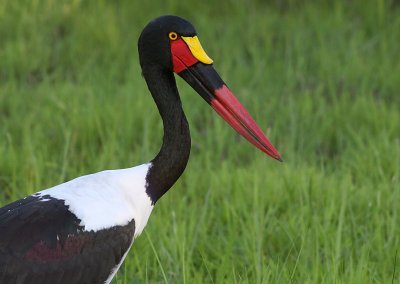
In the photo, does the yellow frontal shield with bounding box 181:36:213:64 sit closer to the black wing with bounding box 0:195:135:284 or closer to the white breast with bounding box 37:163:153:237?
the white breast with bounding box 37:163:153:237

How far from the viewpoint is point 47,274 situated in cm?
353

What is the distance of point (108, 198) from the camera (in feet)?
12.2

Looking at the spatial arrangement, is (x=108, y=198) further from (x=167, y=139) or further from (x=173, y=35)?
(x=173, y=35)

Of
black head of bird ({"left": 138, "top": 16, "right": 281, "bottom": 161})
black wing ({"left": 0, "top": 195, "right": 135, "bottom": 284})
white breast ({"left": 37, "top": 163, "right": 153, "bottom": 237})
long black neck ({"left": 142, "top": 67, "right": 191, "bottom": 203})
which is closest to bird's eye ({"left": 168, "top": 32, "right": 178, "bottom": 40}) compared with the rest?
black head of bird ({"left": 138, "top": 16, "right": 281, "bottom": 161})

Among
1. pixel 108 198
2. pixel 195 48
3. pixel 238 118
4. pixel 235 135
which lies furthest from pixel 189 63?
pixel 235 135

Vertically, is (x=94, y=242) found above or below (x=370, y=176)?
above

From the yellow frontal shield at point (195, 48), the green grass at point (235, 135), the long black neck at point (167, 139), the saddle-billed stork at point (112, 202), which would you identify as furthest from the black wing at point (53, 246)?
the yellow frontal shield at point (195, 48)

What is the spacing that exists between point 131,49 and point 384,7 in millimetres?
2150

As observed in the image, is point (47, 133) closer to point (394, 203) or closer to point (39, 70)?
point (39, 70)

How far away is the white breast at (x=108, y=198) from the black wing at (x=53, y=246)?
32 millimetres

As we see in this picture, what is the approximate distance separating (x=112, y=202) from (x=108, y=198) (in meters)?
0.03

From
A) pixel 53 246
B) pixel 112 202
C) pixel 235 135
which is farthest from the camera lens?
pixel 235 135

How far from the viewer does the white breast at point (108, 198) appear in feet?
11.9

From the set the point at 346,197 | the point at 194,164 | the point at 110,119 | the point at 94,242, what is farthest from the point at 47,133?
the point at 94,242
